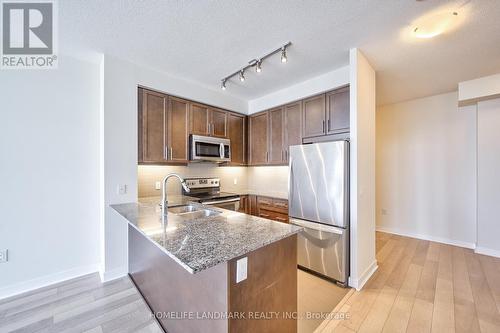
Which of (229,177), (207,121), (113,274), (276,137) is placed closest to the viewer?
(113,274)

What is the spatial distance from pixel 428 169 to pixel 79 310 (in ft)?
18.0

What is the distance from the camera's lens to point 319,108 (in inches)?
118

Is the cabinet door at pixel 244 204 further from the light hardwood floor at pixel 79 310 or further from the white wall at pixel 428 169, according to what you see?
the white wall at pixel 428 169

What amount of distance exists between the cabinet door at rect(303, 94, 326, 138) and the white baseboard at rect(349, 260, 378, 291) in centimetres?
185

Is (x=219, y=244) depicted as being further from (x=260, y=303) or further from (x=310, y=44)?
(x=310, y=44)

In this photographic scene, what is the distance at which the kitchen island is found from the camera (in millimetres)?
1076

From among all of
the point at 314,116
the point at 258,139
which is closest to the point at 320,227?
the point at 314,116

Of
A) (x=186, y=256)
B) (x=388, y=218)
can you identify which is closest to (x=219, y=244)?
(x=186, y=256)

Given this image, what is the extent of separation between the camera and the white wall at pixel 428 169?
3.48 metres

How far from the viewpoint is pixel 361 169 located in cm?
242

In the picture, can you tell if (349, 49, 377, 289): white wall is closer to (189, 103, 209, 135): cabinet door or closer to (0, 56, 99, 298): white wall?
(189, 103, 209, 135): cabinet door

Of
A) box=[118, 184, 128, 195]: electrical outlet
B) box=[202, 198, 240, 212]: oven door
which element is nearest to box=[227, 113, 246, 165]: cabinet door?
box=[202, 198, 240, 212]: oven door

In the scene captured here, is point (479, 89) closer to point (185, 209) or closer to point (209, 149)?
point (209, 149)

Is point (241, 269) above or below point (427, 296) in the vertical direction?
above
